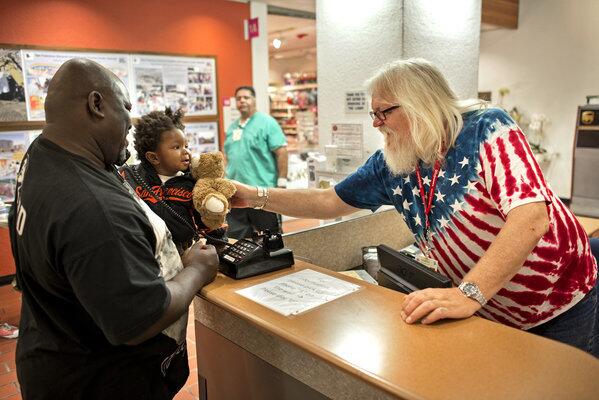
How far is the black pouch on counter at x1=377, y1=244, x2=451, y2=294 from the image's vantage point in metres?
1.27

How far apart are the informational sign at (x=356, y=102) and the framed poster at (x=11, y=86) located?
3216mm

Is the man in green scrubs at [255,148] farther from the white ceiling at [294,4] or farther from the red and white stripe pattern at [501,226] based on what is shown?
the red and white stripe pattern at [501,226]

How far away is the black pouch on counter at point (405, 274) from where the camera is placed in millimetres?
1273

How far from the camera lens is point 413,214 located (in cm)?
157

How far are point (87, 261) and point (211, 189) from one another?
0.80m

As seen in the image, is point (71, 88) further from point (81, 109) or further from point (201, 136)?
point (201, 136)

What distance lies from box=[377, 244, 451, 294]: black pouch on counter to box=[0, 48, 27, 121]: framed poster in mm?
4248

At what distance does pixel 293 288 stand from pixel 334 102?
6.88 feet

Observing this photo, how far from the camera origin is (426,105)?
1435 millimetres

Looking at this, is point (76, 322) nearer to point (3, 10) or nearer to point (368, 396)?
point (368, 396)

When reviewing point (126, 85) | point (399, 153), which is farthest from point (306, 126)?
point (399, 153)

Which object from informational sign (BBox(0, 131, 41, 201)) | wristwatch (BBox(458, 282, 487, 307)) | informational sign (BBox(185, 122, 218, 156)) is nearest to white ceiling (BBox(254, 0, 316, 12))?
informational sign (BBox(185, 122, 218, 156))

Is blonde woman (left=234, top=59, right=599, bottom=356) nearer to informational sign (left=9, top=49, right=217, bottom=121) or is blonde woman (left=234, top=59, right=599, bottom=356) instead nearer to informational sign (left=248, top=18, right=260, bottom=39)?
informational sign (left=9, top=49, right=217, bottom=121)

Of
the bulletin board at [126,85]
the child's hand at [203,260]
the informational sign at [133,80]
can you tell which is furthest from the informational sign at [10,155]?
the child's hand at [203,260]
